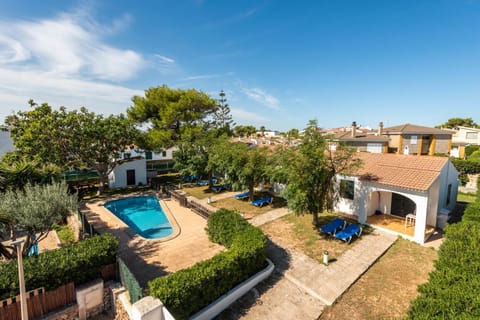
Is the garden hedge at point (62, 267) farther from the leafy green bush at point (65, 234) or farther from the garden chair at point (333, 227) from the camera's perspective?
the garden chair at point (333, 227)

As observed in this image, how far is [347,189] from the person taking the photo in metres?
16.5

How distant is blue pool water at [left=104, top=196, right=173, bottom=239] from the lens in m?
16.3

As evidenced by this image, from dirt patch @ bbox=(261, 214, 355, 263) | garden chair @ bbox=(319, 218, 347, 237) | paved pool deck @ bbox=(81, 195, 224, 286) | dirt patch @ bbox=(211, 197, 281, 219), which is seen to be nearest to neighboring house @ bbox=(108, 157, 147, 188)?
paved pool deck @ bbox=(81, 195, 224, 286)

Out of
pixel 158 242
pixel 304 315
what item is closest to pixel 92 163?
pixel 158 242

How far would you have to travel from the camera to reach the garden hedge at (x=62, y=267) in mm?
7203

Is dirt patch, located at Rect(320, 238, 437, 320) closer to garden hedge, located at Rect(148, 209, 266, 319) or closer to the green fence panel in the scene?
garden hedge, located at Rect(148, 209, 266, 319)

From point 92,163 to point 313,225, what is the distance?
2170 centimetres

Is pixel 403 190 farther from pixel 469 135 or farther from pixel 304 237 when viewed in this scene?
pixel 469 135

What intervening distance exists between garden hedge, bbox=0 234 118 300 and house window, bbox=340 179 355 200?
14.3m

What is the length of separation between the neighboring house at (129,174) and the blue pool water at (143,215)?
5554 millimetres

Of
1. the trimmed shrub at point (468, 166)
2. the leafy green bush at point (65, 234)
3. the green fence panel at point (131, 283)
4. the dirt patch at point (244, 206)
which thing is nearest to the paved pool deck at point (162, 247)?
the green fence panel at point (131, 283)

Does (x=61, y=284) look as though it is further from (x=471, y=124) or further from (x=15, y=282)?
(x=471, y=124)

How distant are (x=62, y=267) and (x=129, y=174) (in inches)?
881

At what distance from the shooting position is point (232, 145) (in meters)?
21.2
